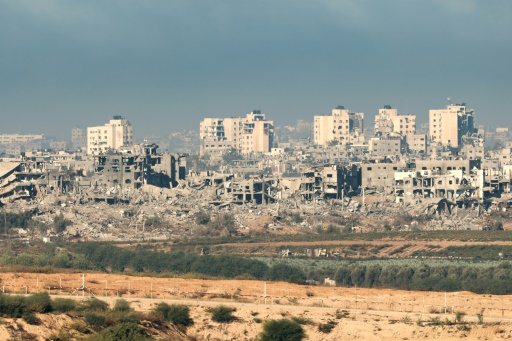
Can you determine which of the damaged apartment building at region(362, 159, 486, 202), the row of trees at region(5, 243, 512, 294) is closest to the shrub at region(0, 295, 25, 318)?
the row of trees at region(5, 243, 512, 294)

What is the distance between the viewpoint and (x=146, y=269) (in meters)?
80.1

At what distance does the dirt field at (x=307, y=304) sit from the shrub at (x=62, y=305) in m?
1.51

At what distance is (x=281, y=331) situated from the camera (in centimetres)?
4016

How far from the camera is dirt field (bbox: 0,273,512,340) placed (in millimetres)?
41312

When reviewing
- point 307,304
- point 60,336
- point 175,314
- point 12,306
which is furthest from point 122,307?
point 307,304

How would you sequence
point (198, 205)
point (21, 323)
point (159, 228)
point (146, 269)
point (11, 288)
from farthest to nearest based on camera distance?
point (198, 205) → point (159, 228) → point (146, 269) → point (11, 288) → point (21, 323)

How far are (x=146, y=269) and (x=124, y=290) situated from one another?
104 feet

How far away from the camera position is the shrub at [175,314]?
137 ft

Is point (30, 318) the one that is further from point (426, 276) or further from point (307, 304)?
point (426, 276)

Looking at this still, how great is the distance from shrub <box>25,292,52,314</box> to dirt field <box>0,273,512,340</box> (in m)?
1.01

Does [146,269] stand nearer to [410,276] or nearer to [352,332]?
[410,276]

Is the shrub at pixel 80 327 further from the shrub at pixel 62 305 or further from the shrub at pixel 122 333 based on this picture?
the shrub at pixel 62 305

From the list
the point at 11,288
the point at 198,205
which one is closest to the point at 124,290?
the point at 11,288

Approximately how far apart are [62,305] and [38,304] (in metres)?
1.17
